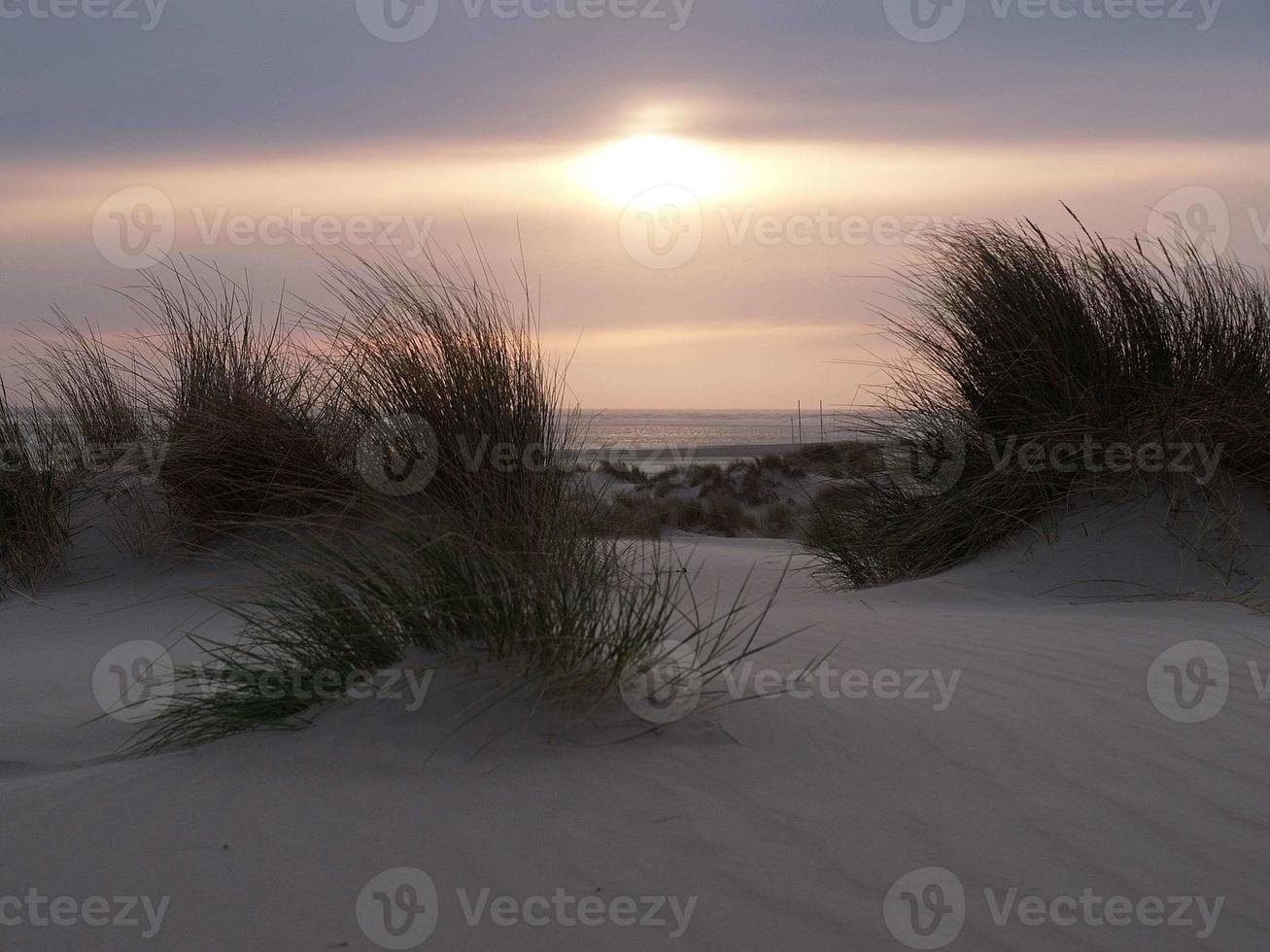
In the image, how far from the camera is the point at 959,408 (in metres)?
6.93

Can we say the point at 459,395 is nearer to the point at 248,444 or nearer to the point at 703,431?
the point at 248,444

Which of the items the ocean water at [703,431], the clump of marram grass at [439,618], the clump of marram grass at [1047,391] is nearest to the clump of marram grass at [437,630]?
the clump of marram grass at [439,618]

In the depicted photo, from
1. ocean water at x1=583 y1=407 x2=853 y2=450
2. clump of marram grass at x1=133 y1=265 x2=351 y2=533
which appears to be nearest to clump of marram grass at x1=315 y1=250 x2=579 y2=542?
clump of marram grass at x1=133 y1=265 x2=351 y2=533

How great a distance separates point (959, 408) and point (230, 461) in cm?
460

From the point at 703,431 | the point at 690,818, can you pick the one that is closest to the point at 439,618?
the point at 690,818

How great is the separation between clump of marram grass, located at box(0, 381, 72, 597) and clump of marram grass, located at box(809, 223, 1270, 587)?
5418 millimetres

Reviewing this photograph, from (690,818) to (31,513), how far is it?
6.08 m

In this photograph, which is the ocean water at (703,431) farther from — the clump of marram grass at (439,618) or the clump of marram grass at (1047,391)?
the clump of marram grass at (439,618)

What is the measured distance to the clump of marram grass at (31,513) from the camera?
6766mm

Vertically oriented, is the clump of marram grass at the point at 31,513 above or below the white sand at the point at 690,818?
above

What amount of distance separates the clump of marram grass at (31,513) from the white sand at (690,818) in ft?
12.2

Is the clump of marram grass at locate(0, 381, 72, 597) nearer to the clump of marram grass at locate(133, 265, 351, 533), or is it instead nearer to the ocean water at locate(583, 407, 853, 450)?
the clump of marram grass at locate(133, 265, 351, 533)

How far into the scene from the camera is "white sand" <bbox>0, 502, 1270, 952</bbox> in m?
2.10

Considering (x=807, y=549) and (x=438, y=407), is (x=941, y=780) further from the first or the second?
(x=807, y=549)
